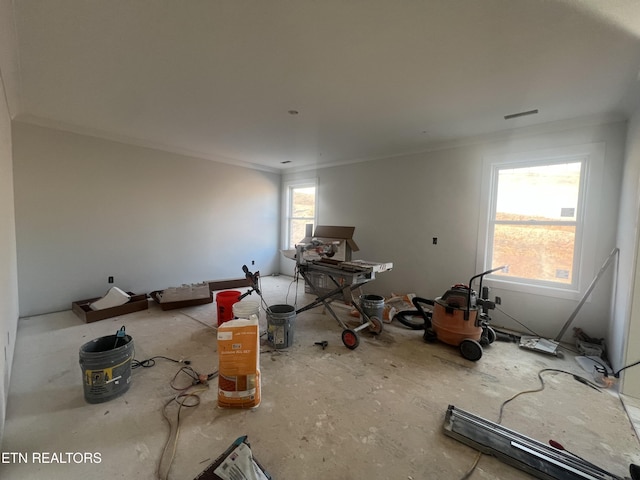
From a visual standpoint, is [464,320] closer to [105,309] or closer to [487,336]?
[487,336]

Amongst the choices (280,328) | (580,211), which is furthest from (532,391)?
(280,328)

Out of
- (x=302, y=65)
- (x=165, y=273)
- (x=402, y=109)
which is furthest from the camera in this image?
(x=165, y=273)

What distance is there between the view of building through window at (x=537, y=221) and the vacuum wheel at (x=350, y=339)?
230 centimetres

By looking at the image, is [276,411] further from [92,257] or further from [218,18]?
[92,257]

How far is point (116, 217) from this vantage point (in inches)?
165

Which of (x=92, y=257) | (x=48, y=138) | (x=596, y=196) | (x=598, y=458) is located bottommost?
(x=598, y=458)

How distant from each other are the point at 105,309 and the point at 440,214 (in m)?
4.89

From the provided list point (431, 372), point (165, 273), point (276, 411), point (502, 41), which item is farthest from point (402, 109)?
point (165, 273)

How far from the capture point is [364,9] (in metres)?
1.55

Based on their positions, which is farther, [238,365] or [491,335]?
[491,335]

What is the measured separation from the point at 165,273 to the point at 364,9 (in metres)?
4.81

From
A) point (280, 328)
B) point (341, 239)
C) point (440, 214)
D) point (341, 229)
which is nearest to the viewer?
point (280, 328)

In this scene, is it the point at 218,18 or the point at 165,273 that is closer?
the point at 218,18

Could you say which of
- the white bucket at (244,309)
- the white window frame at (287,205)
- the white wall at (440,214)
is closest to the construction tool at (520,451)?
the white bucket at (244,309)
